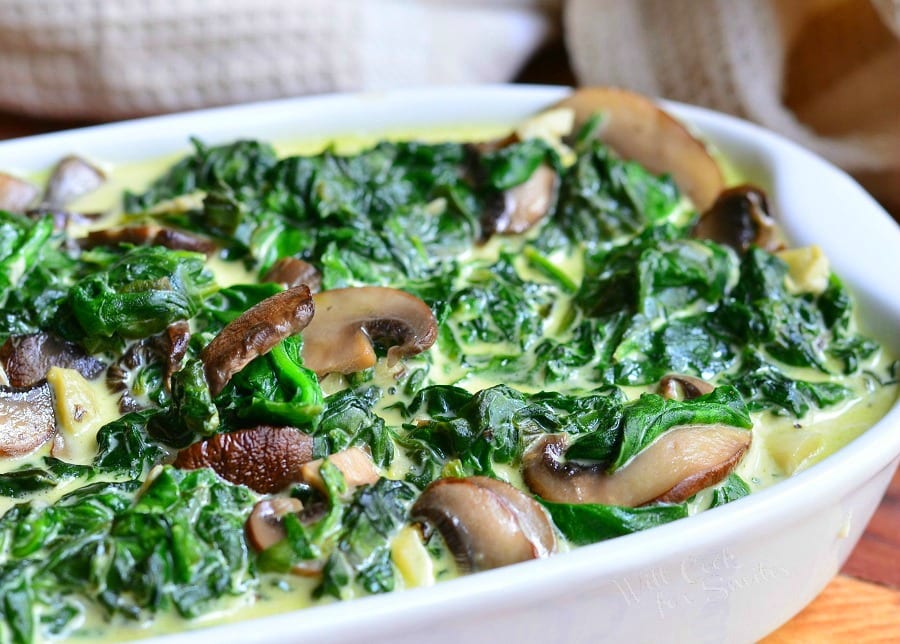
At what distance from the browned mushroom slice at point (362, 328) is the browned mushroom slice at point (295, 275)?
11.1 inches

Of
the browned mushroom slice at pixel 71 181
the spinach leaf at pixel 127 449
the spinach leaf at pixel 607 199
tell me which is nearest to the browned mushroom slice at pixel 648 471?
the spinach leaf at pixel 127 449

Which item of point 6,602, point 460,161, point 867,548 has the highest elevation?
point 460,161

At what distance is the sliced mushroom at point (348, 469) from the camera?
2.89 m

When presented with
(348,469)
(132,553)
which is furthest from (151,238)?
(132,553)

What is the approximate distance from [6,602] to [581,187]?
2.74 m

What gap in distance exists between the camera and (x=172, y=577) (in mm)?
2621

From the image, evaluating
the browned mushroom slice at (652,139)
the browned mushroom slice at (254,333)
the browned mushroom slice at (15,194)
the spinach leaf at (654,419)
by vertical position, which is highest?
the browned mushroom slice at (652,139)

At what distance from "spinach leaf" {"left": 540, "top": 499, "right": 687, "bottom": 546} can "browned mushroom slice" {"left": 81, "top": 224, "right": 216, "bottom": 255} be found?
5.80 ft

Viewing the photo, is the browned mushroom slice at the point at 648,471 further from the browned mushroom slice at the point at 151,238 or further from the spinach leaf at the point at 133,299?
the browned mushroom slice at the point at 151,238

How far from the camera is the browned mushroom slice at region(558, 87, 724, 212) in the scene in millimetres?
4512

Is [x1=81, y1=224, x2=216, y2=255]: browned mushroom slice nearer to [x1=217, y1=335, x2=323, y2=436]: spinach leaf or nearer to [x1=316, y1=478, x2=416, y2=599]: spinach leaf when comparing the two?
[x1=217, y1=335, x2=323, y2=436]: spinach leaf

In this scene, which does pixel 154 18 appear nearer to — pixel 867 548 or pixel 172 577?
pixel 172 577

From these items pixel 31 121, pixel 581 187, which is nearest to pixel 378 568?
pixel 581 187

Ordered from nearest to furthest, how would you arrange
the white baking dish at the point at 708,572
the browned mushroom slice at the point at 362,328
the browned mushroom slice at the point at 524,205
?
the white baking dish at the point at 708,572
the browned mushroom slice at the point at 362,328
the browned mushroom slice at the point at 524,205
